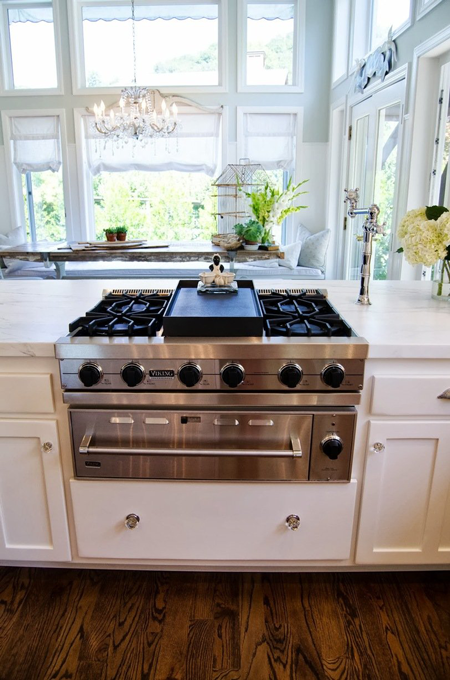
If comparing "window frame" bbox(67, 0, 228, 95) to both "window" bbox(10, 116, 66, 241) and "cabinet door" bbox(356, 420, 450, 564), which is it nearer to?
"window" bbox(10, 116, 66, 241)

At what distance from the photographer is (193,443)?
60.2 inches

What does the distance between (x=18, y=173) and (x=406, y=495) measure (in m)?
6.09

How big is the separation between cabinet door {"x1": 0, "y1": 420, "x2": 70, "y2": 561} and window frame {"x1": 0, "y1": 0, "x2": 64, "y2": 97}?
546 centimetres

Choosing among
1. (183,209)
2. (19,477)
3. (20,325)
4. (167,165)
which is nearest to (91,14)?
(167,165)

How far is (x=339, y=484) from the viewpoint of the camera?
5.21ft

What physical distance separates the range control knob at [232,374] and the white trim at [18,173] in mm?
5365

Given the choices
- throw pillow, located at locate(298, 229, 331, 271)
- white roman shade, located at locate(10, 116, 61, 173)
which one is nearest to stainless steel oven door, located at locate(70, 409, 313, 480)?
throw pillow, located at locate(298, 229, 331, 271)

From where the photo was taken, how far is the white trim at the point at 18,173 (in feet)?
19.3

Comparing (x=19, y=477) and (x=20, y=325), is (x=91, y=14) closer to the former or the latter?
(x=20, y=325)

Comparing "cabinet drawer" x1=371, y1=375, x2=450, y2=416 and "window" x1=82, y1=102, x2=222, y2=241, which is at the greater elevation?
"window" x1=82, y1=102, x2=222, y2=241

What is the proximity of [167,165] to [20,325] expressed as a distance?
4812 mm

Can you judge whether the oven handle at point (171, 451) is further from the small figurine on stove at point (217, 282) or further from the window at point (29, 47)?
the window at point (29, 47)

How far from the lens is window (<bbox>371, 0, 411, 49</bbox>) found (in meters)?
3.52

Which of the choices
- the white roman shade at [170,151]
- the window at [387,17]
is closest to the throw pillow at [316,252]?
the white roman shade at [170,151]
